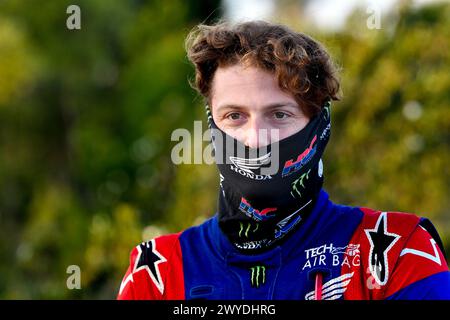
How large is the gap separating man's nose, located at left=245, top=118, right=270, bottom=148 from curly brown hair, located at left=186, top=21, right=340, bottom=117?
0.12m

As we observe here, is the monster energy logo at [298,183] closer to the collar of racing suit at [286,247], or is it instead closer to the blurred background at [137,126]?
the collar of racing suit at [286,247]

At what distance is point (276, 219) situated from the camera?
2.56m

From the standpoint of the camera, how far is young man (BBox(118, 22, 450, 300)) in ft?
7.75

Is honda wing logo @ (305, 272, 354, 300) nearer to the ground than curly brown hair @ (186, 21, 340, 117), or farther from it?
nearer to the ground

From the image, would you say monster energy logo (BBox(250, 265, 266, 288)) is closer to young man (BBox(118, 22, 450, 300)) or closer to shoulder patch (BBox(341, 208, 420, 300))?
young man (BBox(118, 22, 450, 300))

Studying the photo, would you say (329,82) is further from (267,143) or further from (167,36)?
(167,36)

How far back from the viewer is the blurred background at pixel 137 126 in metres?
7.98

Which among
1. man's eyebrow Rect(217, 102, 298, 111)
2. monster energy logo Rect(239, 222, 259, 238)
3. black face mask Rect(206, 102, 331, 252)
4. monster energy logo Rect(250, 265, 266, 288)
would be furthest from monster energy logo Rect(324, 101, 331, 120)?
monster energy logo Rect(250, 265, 266, 288)

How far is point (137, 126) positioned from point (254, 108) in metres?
11.0

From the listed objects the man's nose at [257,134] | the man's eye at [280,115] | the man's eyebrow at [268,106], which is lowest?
the man's nose at [257,134]

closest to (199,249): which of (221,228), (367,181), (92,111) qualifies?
(221,228)

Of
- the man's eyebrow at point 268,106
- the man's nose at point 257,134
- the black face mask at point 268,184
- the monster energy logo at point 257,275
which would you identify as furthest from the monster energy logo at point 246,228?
the man's eyebrow at point 268,106

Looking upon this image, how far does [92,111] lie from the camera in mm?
15391

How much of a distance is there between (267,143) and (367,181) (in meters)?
5.67
